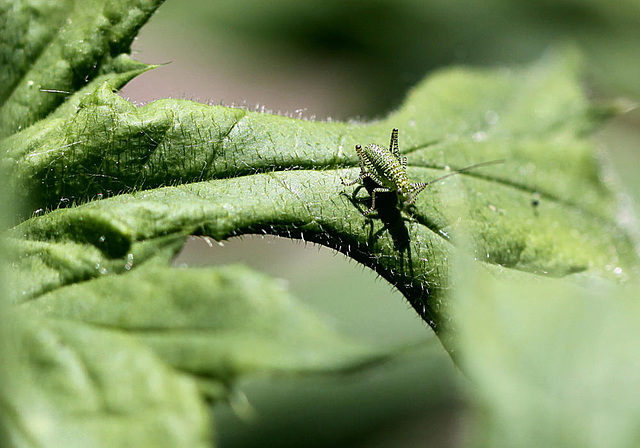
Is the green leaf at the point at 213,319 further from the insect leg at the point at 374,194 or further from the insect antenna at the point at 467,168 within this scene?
the insect antenna at the point at 467,168

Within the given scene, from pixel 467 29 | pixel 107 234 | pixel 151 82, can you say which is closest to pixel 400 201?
pixel 107 234

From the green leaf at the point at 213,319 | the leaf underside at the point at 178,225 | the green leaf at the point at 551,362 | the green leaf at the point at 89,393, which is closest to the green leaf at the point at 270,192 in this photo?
the leaf underside at the point at 178,225

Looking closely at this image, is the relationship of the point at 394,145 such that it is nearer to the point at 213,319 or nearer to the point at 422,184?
the point at 422,184

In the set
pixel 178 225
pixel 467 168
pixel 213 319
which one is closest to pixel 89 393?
pixel 213 319

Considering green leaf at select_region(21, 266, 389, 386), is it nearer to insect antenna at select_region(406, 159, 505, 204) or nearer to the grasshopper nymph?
the grasshopper nymph

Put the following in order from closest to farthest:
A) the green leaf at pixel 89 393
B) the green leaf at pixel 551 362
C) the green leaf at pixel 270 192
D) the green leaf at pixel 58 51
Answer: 1. the green leaf at pixel 551 362
2. the green leaf at pixel 89 393
3. the green leaf at pixel 270 192
4. the green leaf at pixel 58 51

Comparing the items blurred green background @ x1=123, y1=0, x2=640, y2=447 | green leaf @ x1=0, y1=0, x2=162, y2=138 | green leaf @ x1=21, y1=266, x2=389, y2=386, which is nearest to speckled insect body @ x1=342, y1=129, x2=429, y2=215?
green leaf @ x1=21, y1=266, x2=389, y2=386
